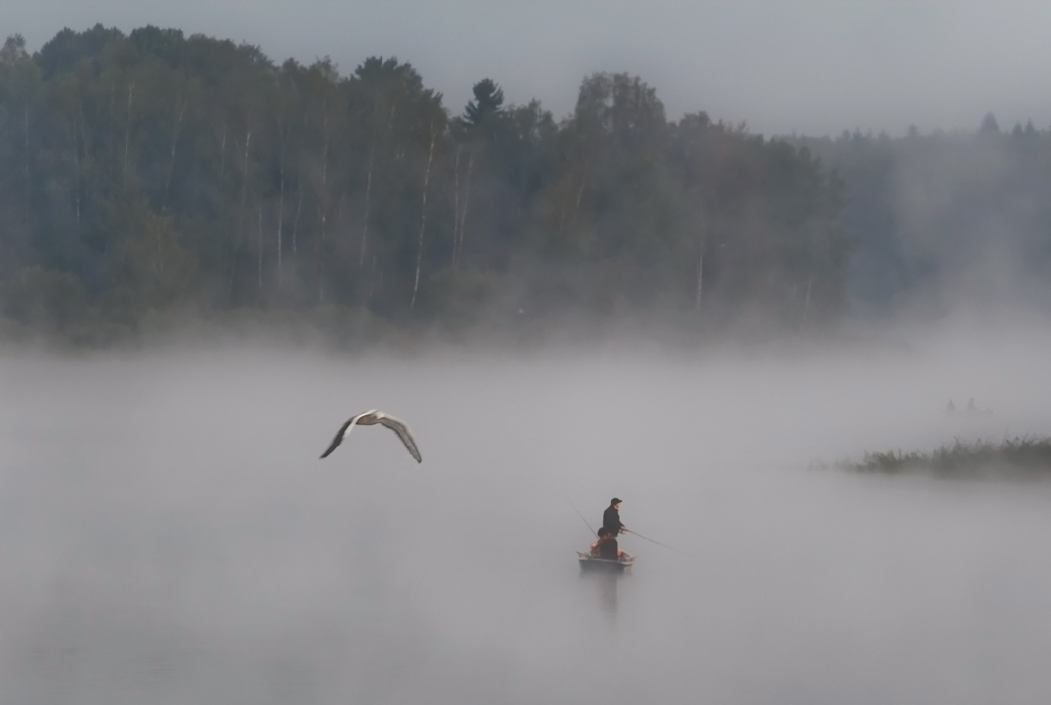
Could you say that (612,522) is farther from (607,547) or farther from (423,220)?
(423,220)

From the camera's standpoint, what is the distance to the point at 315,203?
5066cm

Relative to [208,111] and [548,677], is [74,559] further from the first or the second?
[208,111]

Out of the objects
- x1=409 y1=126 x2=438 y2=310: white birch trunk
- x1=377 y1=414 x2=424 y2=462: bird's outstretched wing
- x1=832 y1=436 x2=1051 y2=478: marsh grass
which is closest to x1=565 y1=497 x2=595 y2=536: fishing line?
x1=832 y1=436 x2=1051 y2=478: marsh grass

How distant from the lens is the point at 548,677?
1394 cm

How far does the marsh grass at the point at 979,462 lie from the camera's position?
2375 centimetres

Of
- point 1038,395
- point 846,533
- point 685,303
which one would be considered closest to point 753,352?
point 685,303

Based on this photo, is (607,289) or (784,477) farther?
(607,289)

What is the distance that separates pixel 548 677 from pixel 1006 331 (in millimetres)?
77025

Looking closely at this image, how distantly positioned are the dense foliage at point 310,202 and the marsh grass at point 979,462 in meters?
24.0

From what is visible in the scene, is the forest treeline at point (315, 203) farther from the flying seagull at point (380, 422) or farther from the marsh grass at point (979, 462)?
the flying seagull at point (380, 422)

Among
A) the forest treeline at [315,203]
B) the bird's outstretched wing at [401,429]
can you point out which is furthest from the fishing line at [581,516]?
the forest treeline at [315,203]

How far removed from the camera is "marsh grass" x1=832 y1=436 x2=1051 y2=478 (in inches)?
935

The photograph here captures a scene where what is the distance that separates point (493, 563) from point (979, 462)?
9143 mm

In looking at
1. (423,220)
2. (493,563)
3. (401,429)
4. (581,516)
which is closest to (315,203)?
(423,220)
